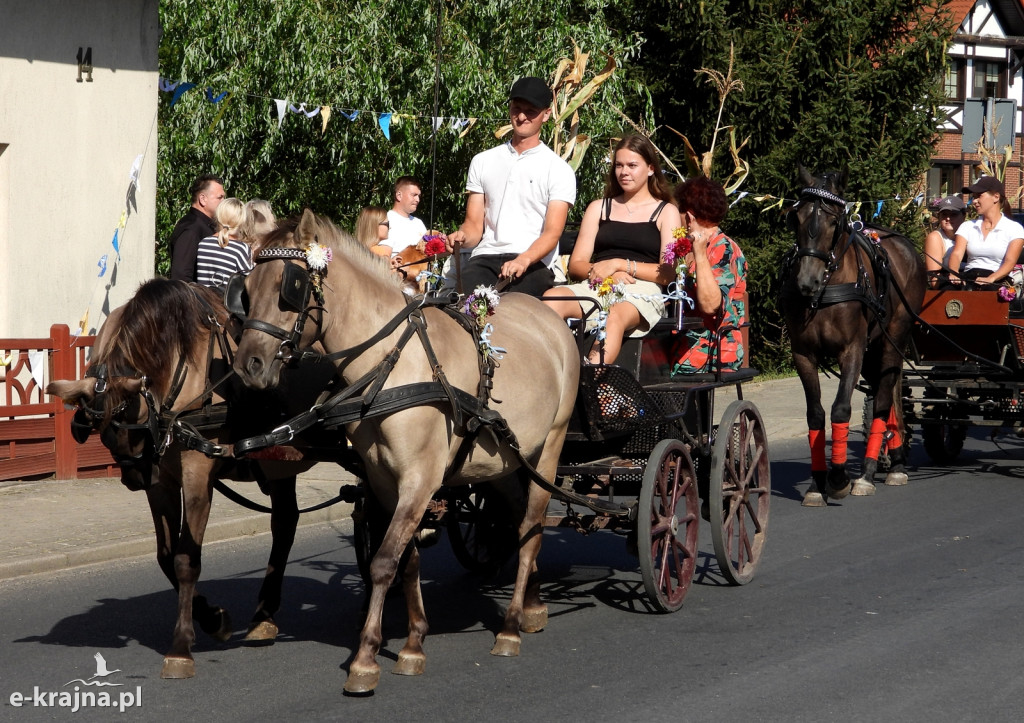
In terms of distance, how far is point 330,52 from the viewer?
16.9m

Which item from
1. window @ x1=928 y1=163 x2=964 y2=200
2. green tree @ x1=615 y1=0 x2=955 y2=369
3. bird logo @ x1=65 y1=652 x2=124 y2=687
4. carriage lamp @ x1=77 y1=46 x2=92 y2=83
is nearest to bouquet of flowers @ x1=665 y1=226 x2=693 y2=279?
bird logo @ x1=65 y1=652 x2=124 y2=687

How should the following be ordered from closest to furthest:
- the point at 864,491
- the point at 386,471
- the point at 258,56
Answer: the point at 386,471 < the point at 864,491 < the point at 258,56

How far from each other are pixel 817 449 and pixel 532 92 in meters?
4.82

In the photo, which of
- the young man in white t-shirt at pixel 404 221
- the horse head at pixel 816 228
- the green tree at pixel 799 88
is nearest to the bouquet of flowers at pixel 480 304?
the horse head at pixel 816 228

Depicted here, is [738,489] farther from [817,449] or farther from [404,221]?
[404,221]

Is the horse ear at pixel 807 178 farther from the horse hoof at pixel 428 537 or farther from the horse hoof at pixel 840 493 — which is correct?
the horse hoof at pixel 428 537

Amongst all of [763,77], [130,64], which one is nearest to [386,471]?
[130,64]

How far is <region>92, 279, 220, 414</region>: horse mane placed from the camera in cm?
558

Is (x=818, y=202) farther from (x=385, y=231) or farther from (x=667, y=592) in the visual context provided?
(x=667, y=592)

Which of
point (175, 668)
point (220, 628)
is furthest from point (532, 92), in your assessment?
point (175, 668)

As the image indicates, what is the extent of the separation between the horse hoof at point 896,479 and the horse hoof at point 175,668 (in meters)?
7.58

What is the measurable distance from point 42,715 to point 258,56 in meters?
13.0

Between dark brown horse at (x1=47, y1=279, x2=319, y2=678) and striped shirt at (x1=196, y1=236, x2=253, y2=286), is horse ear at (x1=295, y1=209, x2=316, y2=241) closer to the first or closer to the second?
dark brown horse at (x1=47, y1=279, x2=319, y2=678)

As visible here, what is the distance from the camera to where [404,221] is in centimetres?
1159
